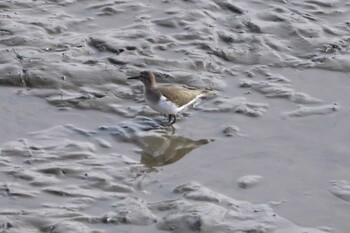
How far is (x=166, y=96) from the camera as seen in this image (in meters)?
14.4

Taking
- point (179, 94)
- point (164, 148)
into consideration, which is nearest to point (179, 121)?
point (179, 94)

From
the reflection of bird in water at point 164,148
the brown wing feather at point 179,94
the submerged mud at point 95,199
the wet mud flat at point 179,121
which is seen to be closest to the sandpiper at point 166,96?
the brown wing feather at point 179,94

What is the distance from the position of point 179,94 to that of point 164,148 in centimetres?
95

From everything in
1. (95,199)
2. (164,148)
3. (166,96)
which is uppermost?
(166,96)

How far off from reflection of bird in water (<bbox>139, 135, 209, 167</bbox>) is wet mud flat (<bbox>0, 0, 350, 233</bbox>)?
0.03m

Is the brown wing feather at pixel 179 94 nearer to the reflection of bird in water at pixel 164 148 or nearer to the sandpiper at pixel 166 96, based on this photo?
the sandpiper at pixel 166 96

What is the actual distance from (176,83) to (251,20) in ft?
8.02

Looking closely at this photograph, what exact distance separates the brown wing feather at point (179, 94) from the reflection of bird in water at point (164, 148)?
529 mm

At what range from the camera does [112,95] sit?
1491 centimetres

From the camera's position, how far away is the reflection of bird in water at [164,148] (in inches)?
530

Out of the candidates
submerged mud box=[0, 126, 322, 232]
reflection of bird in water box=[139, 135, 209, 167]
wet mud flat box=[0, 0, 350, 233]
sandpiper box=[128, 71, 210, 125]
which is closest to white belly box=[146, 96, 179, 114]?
sandpiper box=[128, 71, 210, 125]

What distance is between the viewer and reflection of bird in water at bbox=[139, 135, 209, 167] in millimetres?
13453

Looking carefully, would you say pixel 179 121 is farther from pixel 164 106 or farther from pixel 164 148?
pixel 164 148

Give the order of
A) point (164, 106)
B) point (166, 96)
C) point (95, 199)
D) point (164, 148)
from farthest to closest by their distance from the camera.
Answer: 1. point (166, 96)
2. point (164, 106)
3. point (164, 148)
4. point (95, 199)
